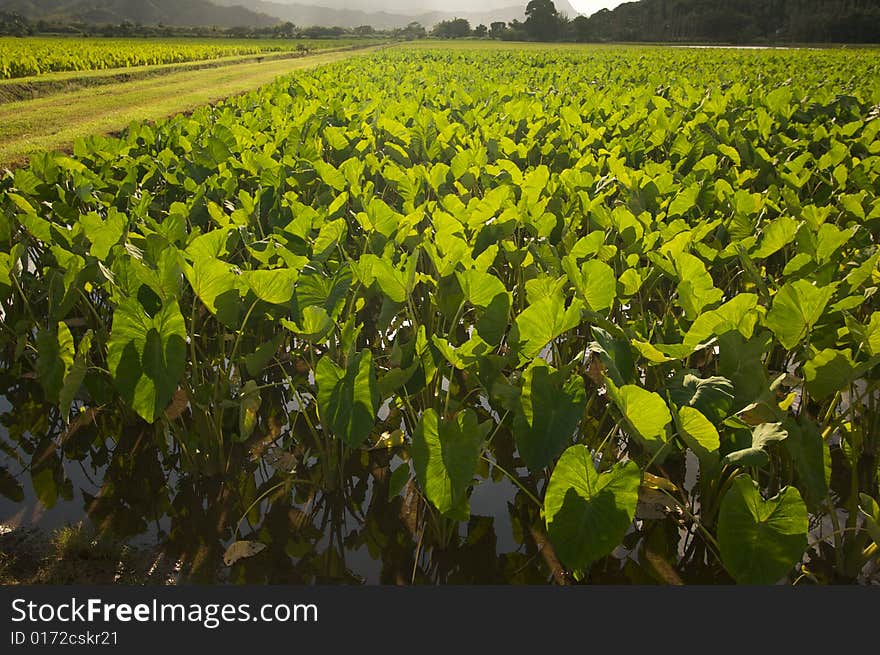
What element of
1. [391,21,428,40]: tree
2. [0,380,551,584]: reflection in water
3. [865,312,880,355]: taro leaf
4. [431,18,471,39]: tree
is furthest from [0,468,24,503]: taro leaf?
[391,21,428,40]: tree

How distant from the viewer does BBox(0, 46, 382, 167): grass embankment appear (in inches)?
317

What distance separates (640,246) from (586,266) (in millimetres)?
685

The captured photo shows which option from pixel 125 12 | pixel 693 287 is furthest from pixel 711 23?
pixel 125 12

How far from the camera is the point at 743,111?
600 cm

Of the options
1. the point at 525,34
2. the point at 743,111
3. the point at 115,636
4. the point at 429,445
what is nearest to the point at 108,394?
the point at 115,636

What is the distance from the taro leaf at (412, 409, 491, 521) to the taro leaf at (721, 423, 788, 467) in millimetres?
538

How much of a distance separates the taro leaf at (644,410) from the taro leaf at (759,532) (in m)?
0.18

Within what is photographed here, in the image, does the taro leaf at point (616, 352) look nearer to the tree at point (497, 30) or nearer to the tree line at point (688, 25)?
the tree line at point (688, 25)

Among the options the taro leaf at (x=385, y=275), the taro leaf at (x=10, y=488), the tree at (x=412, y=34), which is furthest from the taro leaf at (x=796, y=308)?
the tree at (x=412, y=34)

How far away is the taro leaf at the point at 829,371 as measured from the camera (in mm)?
1537

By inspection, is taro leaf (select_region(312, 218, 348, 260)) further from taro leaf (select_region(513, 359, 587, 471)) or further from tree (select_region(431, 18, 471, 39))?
tree (select_region(431, 18, 471, 39))

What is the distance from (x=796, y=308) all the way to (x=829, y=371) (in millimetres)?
175

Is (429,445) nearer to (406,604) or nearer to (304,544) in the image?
(406,604)

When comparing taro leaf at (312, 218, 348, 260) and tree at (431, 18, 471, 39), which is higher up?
tree at (431, 18, 471, 39)
